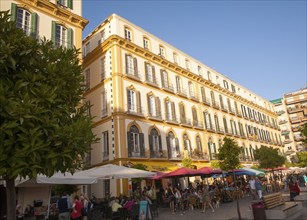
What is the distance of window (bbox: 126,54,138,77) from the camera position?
26359 millimetres

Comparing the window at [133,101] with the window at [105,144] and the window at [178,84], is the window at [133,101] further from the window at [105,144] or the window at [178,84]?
the window at [178,84]

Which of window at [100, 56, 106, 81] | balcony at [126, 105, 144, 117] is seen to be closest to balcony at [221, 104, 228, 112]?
balcony at [126, 105, 144, 117]

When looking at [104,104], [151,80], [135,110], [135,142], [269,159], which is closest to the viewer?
[135,142]

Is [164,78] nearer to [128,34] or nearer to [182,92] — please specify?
[182,92]

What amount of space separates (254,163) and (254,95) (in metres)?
17.6

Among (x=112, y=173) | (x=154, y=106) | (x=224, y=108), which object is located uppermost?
(x=224, y=108)

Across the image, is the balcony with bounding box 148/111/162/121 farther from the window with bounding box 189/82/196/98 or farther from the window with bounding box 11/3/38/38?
the window with bounding box 11/3/38/38

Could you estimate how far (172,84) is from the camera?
3144 centimetres

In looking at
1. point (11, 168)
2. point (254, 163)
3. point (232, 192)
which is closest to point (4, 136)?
point (11, 168)

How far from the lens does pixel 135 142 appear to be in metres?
24.4

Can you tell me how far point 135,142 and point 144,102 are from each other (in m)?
4.27

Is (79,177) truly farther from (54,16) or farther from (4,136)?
(54,16)

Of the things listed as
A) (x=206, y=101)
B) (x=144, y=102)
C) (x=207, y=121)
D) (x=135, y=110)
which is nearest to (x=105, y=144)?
(x=135, y=110)

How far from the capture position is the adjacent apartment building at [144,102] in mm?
23969
